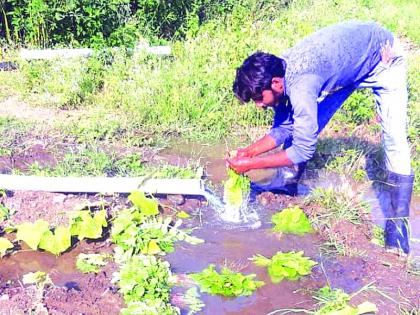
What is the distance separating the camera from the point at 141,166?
539cm

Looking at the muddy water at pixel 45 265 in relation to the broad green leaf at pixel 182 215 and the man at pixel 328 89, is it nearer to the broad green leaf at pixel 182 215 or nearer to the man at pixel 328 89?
the broad green leaf at pixel 182 215

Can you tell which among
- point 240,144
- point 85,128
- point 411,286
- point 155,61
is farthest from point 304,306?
point 155,61

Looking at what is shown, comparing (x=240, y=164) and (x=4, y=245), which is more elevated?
(x=240, y=164)

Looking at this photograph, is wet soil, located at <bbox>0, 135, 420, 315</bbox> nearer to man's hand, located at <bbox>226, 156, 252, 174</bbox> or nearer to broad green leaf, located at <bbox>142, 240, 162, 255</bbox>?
broad green leaf, located at <bbox>142, 240, 162, 255</bbox>

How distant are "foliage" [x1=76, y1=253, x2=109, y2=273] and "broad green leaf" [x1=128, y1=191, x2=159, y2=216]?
560 millimetres

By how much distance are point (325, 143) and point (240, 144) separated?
36.1 inches

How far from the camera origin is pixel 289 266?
4.02 metres

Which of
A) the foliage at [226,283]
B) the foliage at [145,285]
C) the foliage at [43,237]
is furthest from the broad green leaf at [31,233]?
the foliage at [226,283]

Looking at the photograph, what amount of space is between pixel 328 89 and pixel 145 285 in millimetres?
1933

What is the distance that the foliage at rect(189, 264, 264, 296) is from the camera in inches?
150

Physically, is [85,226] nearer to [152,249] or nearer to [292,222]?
[152,249]

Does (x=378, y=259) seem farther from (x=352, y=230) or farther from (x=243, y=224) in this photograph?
(x=243, y=224)

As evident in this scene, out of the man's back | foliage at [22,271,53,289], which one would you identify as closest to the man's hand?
the man's back

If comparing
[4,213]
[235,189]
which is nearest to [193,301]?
[235,189]
